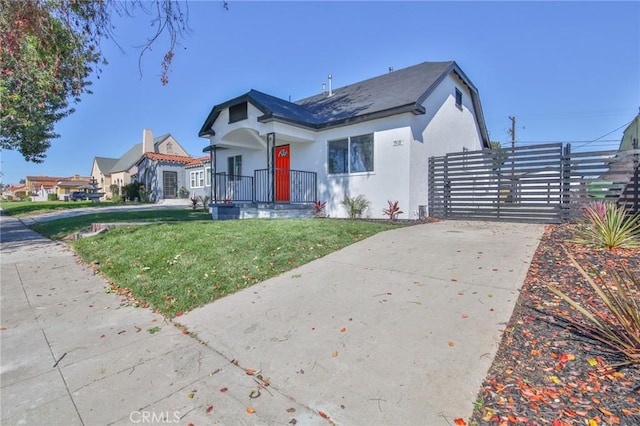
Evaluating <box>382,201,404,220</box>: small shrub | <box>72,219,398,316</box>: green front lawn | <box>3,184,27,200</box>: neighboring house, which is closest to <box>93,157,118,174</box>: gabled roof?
<box>3,184,27,200</box>: neighboring house

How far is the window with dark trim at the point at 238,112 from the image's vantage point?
12.4 meters

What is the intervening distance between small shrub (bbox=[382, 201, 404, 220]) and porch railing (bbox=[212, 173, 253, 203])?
6.30 metres

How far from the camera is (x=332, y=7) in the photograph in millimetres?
9438

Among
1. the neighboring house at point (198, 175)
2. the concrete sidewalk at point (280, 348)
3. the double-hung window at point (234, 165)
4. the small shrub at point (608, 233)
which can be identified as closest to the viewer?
the concrete sidewalk at point (280, 348)

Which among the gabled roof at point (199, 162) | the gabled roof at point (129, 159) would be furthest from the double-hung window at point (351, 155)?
the gabled roof at point (129, 159)

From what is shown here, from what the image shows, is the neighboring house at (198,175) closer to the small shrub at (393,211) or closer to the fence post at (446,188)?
the small shrub at (393,211)

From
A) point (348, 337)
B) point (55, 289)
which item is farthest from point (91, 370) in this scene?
point (55, 289)

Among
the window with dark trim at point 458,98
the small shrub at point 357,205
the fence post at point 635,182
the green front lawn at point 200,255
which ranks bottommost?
the green front lawn at point 200,255

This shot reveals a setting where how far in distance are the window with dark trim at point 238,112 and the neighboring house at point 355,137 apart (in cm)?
4

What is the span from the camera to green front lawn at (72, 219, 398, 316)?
181 inches

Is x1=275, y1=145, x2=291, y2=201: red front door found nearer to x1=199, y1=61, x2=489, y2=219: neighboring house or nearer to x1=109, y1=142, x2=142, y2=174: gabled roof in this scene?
x1=199, y1=61, x2=489, y2=219: neighboring house

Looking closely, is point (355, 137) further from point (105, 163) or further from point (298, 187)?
point (105, 163)

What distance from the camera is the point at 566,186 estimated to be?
28.6 feet

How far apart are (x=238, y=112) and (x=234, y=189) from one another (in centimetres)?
369
